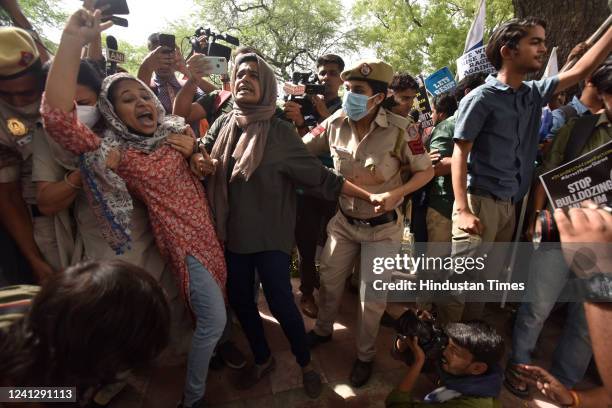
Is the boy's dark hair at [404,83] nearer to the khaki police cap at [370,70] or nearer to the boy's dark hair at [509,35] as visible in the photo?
the boy's dark hair at [509,35]

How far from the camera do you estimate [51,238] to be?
68.3 inches

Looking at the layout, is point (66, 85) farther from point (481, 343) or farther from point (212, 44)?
point (481, 343)

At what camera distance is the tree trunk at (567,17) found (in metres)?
4.19

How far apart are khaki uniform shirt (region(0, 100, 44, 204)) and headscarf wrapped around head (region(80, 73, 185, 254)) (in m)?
0.32

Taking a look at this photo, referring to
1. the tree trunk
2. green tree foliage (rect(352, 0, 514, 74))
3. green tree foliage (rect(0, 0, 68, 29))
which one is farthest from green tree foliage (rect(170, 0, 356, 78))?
the tree trunk

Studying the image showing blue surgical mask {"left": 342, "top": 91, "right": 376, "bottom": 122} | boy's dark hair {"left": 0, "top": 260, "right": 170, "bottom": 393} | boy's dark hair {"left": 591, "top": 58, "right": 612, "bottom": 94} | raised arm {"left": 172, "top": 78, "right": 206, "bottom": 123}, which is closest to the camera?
boy's dark hair {"left": 0, "top": 260, "right": 170, "bottom": 393}

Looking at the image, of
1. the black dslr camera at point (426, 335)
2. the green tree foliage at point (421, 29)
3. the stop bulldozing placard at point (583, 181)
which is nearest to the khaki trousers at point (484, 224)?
the black dslr camera at point (426, 335)

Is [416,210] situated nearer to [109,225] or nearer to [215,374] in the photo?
[215,374]

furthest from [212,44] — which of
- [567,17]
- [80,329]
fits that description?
[567,17]

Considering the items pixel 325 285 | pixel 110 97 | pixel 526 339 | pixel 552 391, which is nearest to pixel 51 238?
pixel 110 97

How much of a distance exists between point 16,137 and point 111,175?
52cm

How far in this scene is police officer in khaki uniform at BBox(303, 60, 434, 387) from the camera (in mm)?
2070

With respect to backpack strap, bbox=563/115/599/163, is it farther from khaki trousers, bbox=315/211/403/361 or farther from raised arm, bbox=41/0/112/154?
raised arm, bbox=41/0/112/154

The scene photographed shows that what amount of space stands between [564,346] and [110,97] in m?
2.98
